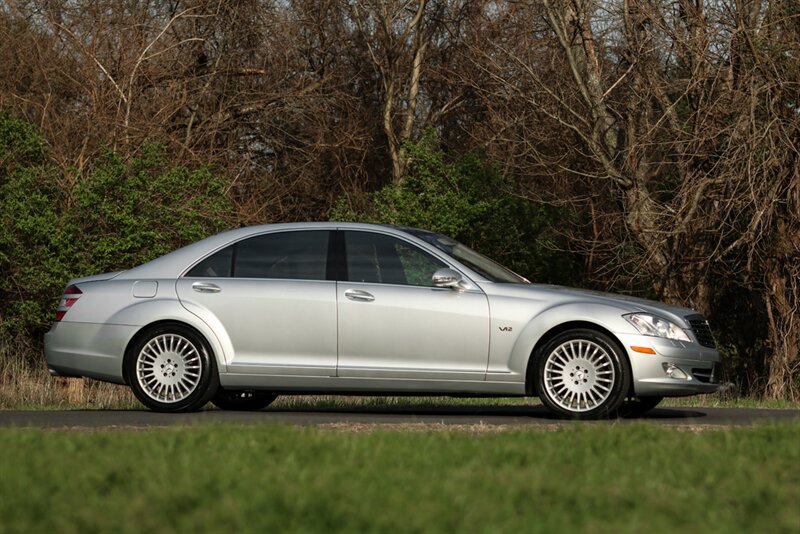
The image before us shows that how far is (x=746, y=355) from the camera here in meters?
26.0

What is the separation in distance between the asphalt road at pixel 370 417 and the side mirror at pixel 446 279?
109 centimetres

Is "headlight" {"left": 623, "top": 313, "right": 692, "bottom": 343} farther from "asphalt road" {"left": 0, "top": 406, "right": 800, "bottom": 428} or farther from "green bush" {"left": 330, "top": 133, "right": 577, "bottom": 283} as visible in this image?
"green bush" {"left": 330, "top": 133, "right": 577, "bottom": 283}

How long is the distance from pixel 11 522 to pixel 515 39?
27852 millimetres

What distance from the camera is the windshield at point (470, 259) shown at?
37.1 feet

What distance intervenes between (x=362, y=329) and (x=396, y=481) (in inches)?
194

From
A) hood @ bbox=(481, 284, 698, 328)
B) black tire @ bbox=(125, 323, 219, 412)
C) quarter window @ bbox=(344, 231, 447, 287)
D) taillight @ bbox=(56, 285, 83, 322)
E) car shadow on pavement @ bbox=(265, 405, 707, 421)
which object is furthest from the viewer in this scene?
taillight @ bbox=(56, 285, 83, 322)

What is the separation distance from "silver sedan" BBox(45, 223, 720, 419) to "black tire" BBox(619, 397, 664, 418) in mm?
20

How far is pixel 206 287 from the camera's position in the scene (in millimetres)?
11438

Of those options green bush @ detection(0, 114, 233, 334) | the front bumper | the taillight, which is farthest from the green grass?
green bush @ detection(0, 114, 233, 334)

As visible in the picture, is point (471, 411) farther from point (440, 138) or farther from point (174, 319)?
point (440, 138)

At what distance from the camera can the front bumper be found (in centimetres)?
1055

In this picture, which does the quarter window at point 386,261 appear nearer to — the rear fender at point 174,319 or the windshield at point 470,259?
the windshield at point 470,259

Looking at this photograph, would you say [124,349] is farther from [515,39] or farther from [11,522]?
[515,39]

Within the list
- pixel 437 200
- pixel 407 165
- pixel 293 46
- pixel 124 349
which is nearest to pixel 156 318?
pixel 124 349
